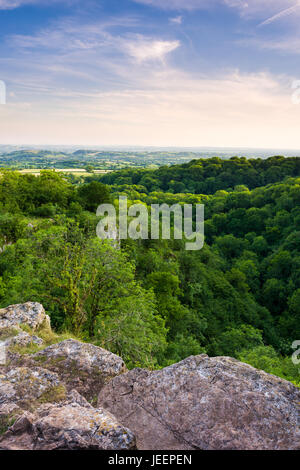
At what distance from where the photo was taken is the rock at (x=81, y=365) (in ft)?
20.5

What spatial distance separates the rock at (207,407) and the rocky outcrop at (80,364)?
0.46m

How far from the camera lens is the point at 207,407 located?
485cm

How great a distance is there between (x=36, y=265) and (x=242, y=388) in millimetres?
12914

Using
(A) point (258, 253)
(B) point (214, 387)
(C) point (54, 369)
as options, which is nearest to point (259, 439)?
(B) point (214, 387)

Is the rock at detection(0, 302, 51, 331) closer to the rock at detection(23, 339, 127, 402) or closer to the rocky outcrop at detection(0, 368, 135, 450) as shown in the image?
the rock at detection(23, 339, 127, 402)

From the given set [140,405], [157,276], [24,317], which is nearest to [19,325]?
[24,317]

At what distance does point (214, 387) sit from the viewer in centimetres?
517

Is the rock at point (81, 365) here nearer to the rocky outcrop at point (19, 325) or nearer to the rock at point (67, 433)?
the rocky outcrop at point (19, 325)

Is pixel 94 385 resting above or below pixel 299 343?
above

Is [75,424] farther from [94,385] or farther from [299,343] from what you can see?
[299,343]

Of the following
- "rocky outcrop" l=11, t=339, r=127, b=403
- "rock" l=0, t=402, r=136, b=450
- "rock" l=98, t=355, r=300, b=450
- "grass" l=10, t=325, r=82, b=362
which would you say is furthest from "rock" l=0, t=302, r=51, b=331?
"rock" l=0, t=402, r=136, b=450

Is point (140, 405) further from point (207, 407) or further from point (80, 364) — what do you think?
point (80, 364)

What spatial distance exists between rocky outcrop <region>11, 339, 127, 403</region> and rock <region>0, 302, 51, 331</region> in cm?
224

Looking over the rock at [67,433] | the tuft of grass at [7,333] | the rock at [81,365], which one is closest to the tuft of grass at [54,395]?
the rock at [81,365]
